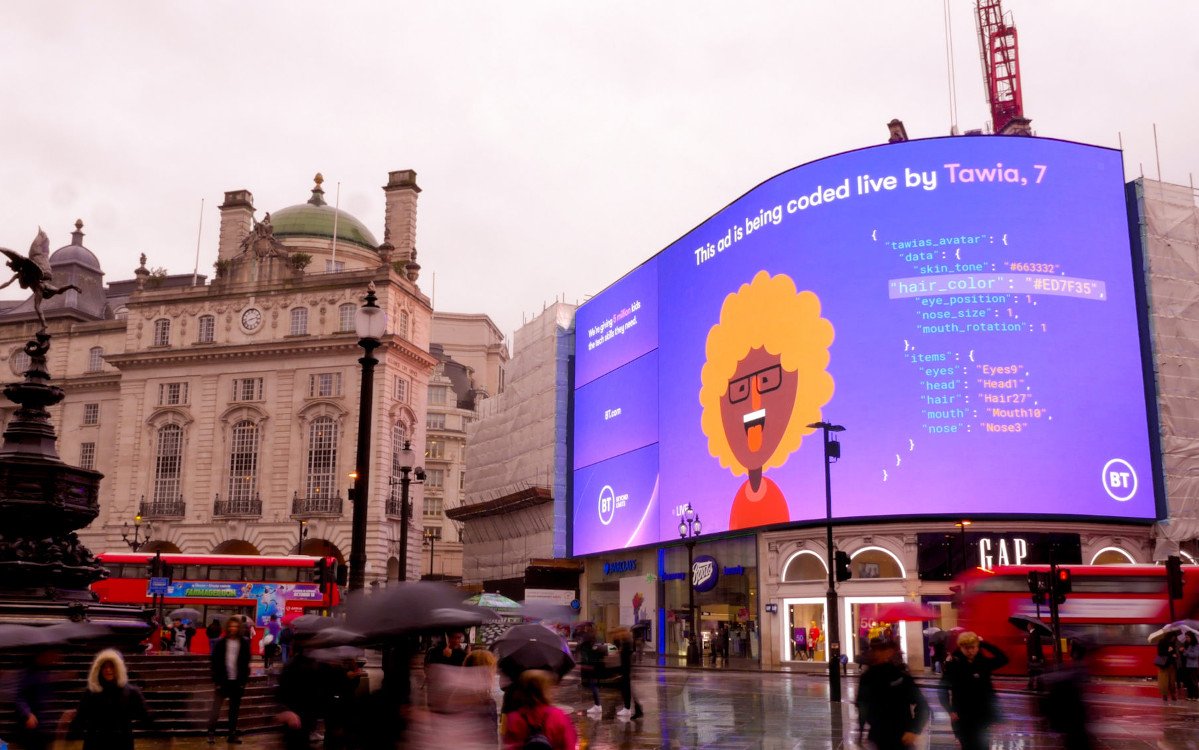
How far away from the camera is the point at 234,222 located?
230 feet

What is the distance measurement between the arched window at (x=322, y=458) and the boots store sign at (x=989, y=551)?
33.3 meters

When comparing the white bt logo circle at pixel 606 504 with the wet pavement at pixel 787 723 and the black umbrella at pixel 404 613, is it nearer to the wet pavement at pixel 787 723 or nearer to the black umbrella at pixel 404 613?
the wet pavement at pixel 787 723

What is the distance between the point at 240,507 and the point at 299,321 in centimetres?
1134

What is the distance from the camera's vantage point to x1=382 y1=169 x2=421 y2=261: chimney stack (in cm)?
6681

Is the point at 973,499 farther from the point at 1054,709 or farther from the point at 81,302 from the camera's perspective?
the point at 81,302

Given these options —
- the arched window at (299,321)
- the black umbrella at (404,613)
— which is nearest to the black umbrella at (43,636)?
the black umbrella at (404,613)

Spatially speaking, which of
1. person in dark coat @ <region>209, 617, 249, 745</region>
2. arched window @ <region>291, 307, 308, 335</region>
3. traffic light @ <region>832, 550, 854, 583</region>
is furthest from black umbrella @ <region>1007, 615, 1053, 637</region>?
arched window @ <region>291, 307, 308, 335</region>

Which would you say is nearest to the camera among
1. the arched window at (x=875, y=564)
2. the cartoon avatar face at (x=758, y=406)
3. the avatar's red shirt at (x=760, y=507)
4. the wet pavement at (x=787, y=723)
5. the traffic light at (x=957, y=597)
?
the wet pavement at (x=787, y=723)

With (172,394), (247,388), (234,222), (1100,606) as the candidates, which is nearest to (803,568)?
(1100,606)

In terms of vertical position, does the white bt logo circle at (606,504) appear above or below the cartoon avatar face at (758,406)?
below

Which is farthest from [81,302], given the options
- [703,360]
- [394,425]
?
[703,360]

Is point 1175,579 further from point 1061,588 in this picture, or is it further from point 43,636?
point 43,636

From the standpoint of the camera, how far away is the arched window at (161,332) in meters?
65.0

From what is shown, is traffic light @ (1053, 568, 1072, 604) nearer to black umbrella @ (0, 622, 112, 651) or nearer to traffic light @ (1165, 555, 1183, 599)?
traffic light @ (1165, 555, 1183, 599)
